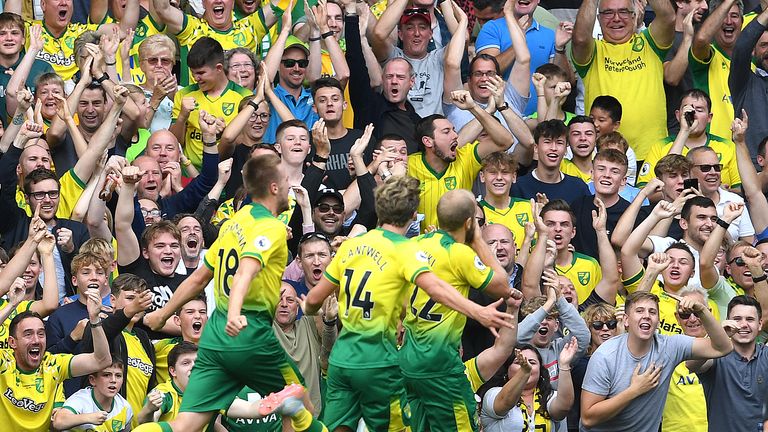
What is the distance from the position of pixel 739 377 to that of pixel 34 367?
6.15 m

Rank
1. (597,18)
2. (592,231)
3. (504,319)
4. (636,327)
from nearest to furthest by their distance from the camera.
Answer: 1. (504,319)
2. (636,327)
3. (592,231)
4. (597,18)

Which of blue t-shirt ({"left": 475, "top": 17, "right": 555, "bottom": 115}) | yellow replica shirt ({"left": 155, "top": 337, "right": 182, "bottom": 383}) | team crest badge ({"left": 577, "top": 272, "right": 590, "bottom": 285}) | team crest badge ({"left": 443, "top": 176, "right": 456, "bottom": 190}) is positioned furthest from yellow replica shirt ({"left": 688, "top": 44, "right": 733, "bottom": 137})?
yellow replica shirt ({"left": 155, "top": 337, "right": 182, "bottom": 383})

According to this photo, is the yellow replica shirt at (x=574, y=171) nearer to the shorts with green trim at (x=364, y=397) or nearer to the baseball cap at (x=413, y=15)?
the baseball cap at (x=413, y=15)

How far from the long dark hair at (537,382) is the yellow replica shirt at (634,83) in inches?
184

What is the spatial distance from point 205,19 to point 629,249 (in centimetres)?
564

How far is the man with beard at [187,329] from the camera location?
13906 millimetres

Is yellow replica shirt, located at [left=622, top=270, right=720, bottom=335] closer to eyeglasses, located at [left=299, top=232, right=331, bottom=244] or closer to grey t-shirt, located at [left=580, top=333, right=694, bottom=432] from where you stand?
grey t-shirt, located at [left=580, top=333, right=694, bottom=432]

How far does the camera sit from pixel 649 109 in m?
18.1

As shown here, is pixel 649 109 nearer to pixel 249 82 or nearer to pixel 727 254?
pixel 727 254

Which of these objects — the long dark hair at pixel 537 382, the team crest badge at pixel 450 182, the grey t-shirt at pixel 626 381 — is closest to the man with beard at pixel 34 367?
the long dark hair at pixel 537 382

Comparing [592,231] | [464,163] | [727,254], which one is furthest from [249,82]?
[727,254]

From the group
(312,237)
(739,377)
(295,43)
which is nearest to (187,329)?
(312,237)

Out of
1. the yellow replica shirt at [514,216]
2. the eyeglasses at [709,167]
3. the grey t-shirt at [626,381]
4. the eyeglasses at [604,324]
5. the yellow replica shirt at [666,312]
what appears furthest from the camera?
the eyeglasses at [709,167]

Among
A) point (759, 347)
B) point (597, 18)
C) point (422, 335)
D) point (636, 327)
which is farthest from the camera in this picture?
point (597, 18)
